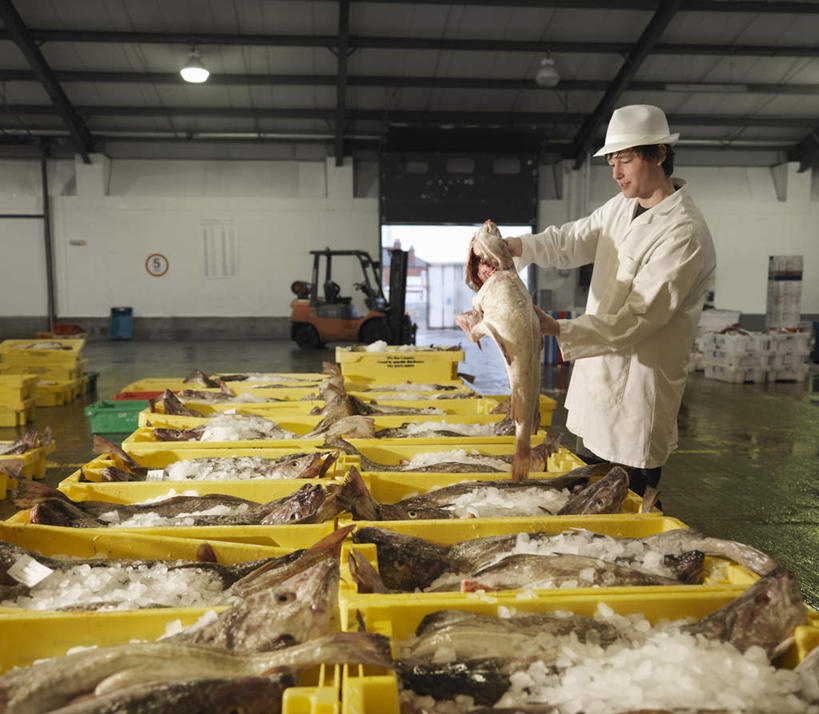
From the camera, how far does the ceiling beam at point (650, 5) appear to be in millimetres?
11680

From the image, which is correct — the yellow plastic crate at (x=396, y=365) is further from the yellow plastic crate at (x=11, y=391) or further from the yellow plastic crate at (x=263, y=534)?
the yellow plastic crate at (x=263, y=534)

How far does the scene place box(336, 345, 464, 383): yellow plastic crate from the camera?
576cm

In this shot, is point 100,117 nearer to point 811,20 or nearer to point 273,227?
point 273,227

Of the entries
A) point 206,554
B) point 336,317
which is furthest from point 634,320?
point 336,317

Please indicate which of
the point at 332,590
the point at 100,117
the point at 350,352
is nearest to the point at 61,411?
the point at 350,352

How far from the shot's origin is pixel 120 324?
635 inches

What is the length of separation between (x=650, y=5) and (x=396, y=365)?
1005 cm

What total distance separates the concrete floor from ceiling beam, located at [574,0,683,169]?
640 centimetres

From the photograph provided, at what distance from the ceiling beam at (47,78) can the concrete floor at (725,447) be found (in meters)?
5.99

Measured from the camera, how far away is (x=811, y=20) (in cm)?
1248

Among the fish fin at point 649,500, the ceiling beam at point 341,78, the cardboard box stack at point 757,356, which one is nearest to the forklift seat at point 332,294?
the ceiling beam at point 341,78

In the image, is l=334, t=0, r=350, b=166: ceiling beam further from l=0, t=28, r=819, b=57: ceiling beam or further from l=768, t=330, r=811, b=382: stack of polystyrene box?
l=768, t=330, r=811, b=382: stack of polystyrene box

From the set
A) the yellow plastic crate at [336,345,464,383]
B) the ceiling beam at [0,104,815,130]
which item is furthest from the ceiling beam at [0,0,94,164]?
the yellow plastic crate at [336,345,464,383]

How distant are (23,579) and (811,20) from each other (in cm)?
1572
